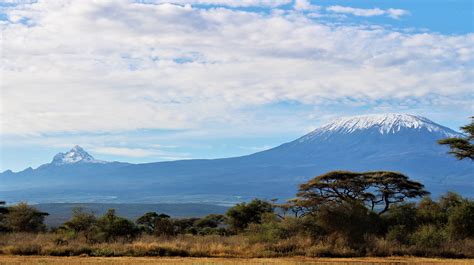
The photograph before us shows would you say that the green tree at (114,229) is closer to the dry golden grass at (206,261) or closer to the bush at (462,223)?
the dry golden grass at (206,261)

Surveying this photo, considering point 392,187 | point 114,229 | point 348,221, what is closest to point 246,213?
point 392,187

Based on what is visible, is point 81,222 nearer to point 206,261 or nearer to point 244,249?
point 244,249

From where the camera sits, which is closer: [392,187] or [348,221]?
[348,221]

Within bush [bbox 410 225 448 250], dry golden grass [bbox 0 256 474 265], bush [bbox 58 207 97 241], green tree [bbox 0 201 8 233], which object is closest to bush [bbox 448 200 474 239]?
bush [bbox 410 225 448 250]

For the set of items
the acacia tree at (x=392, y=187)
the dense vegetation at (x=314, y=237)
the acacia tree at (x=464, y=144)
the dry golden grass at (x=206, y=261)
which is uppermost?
the acacia tree at (x=464, y=144)

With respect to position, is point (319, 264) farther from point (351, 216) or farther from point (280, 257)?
point (351, 216)

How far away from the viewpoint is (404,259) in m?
30.2

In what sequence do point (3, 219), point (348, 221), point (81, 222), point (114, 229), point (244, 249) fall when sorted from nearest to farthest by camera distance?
point (244, 249), point (348, 221), point (114, 229), point (81, 222), point (3, 219)

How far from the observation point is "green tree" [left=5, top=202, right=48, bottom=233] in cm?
5034

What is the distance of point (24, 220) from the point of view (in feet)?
167

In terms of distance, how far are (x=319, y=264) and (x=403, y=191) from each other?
2457 cm

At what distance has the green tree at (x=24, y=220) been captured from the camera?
165 feet

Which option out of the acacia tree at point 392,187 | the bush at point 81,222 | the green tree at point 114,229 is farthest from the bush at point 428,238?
the bush at point 81,222

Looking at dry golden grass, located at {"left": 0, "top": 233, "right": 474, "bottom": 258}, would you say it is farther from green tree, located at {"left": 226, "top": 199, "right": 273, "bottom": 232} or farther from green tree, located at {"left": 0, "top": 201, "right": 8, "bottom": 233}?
green tree, located at {"left": 226, "top": 199, "right": 273, "bottom": 232}
